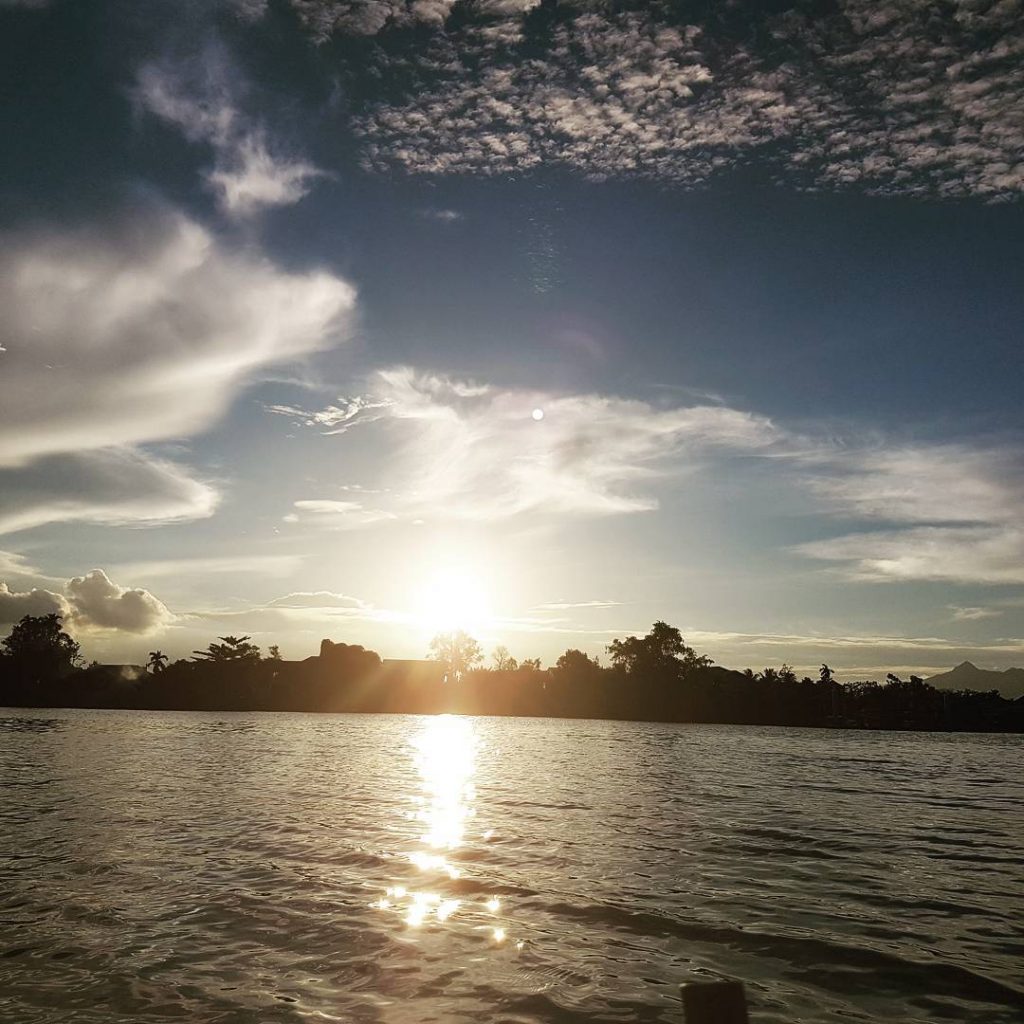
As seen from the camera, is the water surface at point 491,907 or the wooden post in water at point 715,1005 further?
the water surface at point 491,907

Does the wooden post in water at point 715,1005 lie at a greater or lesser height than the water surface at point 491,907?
greater

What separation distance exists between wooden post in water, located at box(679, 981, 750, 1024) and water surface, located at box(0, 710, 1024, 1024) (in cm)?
642

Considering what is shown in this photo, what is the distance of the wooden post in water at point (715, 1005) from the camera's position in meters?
4.83

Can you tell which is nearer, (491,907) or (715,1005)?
A: (715,1005)

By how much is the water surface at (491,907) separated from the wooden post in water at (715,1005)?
6.42m

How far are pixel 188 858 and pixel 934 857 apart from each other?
22.3m

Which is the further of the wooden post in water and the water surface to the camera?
the water surface

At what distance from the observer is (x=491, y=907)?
15641 mm

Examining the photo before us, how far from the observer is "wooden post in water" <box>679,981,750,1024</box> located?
4.83 metres

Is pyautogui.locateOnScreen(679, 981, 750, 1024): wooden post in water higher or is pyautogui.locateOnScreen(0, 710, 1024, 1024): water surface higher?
pyautogui.locateOnScreen(679, 981, 750, 1024): wooden post in water

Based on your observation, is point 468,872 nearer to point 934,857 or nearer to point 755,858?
point 755,858

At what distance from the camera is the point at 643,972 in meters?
12.0

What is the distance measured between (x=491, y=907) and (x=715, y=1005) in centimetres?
1209

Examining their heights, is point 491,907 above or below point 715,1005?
below
